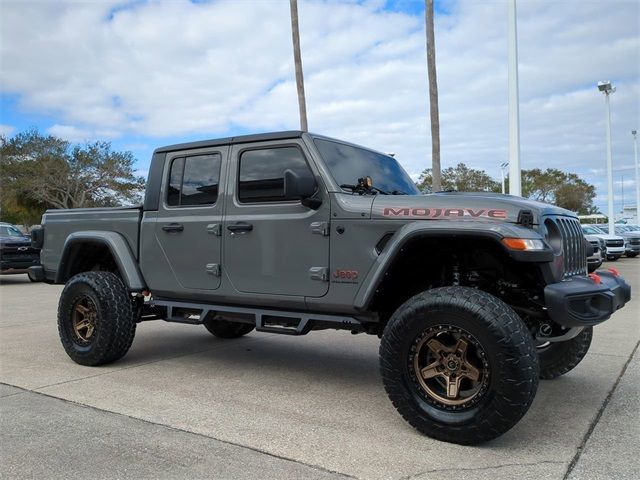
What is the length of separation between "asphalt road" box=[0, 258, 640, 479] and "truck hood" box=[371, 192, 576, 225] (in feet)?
4.60

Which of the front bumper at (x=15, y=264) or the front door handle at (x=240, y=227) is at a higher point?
the front door handle at (x=240, y=227)

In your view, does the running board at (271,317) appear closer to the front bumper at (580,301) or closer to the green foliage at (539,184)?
the front bumper at (580,301)

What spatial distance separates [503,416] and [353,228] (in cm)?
158

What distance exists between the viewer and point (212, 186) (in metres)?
5.04

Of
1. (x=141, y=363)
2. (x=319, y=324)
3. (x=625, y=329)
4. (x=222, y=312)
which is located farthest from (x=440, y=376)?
(x=625, y=329)

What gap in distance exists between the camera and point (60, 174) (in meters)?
37.2

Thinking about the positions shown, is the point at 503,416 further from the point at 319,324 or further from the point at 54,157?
the point at 54,157

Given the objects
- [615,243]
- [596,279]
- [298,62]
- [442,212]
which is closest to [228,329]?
[442,212]

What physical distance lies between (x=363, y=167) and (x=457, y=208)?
1.34 metres

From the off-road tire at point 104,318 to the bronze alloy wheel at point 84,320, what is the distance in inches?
1.3

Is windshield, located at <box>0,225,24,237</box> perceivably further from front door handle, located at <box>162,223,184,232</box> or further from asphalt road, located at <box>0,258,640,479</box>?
front door handle, located at <box>162,223,184,232</box>

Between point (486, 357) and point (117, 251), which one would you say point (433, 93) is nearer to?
point (117, 251)

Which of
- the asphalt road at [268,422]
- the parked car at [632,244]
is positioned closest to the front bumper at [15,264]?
the asphalt road at [268,422]

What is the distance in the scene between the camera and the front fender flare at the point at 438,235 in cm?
341
